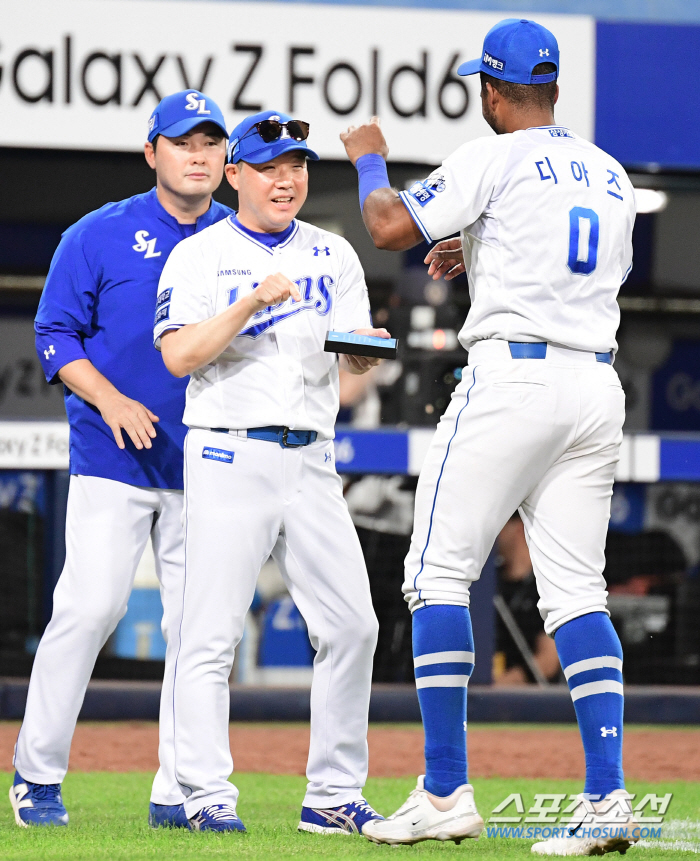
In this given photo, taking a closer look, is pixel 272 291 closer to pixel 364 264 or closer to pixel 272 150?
pixel 272 150

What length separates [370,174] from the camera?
334 centimetres

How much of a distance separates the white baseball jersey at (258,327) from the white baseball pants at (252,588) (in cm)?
8

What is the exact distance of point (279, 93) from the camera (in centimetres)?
755

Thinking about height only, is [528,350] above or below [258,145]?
below

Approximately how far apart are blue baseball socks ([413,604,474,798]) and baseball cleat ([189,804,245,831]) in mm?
563

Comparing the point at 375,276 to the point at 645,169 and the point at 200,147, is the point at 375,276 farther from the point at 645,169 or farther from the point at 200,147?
the point at 200,147

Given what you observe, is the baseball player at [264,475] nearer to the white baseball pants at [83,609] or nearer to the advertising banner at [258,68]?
the white baseball pants at [83,609]

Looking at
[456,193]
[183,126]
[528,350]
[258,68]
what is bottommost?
[528,350]

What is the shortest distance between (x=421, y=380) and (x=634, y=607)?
1.84 metres

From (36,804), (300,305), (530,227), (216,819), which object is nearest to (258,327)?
(300,305)

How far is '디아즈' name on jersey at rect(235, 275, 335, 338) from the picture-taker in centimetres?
344

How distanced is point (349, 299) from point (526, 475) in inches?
30.5

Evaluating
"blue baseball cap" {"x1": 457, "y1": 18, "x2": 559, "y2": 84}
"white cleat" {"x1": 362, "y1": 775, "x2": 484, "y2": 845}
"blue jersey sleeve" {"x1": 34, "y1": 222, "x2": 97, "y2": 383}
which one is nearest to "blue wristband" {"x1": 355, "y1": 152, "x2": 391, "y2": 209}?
"blue baseball cap" {"x1": 457, "y1": 18, "x2": 559, "y2": 84}

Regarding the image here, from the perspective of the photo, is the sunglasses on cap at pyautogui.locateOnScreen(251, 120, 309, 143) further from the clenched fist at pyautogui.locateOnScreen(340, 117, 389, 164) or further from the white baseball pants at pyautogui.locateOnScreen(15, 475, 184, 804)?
the white baseball pants at pyautogui.locateOnScreen(15, 475, 184, 804)
